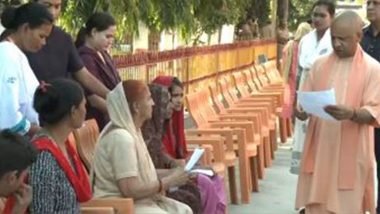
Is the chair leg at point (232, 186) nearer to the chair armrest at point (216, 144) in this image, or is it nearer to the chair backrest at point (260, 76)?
the chair armrest at point (216, 144)

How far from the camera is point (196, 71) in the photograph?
53.6 ft

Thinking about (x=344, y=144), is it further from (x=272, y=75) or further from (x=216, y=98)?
(x=272, y=75)

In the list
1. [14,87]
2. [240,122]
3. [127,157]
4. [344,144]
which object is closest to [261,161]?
[240,122]

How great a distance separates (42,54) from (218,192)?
62.7 inches

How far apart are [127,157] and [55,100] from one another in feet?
3.01

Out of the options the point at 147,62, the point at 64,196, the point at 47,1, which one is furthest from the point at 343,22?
the point at 147,62

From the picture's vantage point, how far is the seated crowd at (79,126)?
431cm

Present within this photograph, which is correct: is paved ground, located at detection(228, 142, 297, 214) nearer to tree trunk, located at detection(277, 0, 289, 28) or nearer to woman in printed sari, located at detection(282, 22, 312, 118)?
woman in printed sari, located at detection(282, 22, 312, 118)

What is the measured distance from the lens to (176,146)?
7.30m

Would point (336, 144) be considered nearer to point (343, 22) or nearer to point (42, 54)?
point (343, 22)

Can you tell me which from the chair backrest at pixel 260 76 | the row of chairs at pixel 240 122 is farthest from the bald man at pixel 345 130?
the chair backrest at pixel 260 76

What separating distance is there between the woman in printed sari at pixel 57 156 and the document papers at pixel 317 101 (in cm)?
185

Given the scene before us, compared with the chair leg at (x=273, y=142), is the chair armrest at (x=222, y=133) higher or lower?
higher

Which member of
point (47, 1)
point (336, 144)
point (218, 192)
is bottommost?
point (218, 192)
